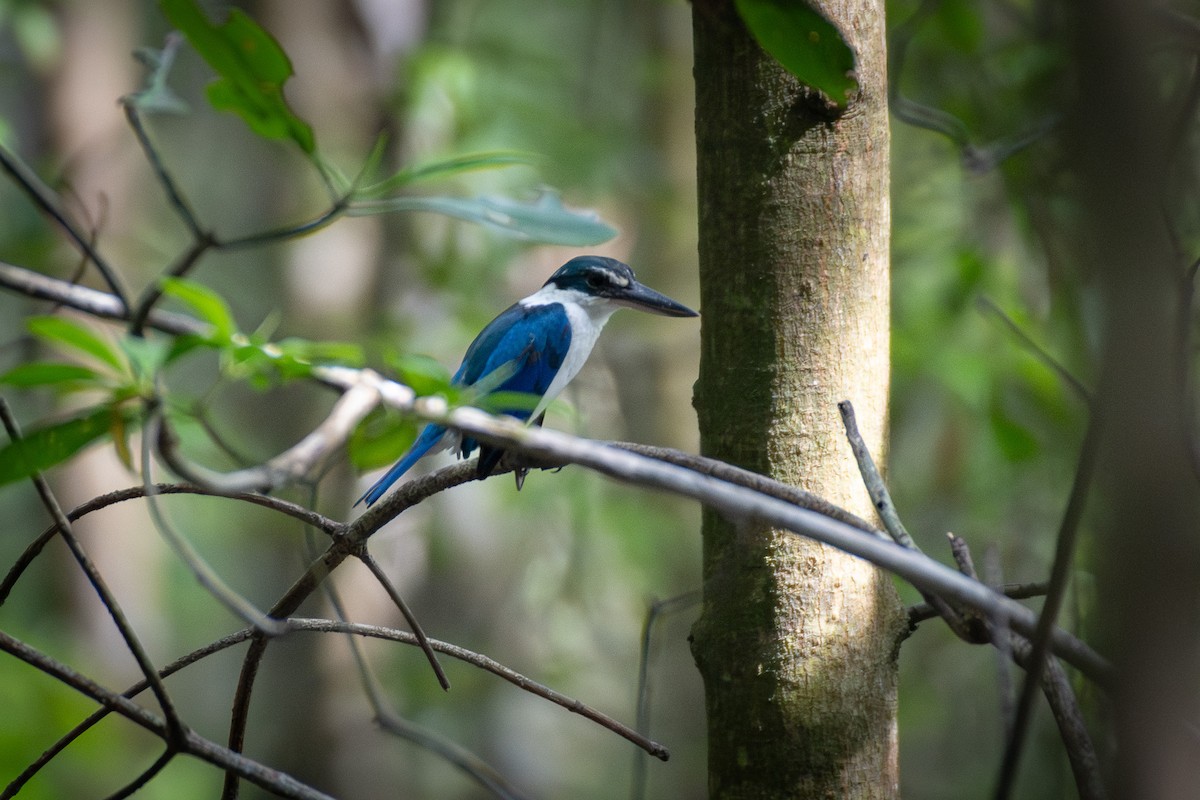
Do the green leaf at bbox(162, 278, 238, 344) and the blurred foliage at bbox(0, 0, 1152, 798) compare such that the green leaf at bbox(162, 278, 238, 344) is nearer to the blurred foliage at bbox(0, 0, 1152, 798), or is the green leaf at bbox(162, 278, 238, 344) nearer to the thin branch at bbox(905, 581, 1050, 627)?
the thin branch at bbox(905, 581, 1050, 627)

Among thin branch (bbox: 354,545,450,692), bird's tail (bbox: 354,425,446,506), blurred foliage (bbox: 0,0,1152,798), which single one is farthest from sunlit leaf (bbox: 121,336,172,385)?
blurred foliage (bbox: 0,0,1152,798)

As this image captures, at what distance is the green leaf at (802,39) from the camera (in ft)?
2.86

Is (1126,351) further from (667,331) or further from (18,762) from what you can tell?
(667,331)

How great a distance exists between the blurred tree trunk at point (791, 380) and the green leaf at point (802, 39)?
24 cm

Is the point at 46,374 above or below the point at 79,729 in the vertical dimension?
above

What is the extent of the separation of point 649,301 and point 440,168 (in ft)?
4.85

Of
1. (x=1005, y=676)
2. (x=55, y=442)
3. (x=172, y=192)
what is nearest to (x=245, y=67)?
(x=172, y=192)

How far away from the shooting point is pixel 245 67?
86 centimetres

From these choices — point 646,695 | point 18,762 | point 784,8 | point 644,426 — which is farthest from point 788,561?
point 644,426

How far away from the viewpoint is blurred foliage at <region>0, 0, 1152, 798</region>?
3.59 metres

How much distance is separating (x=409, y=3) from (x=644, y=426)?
8.40 ft

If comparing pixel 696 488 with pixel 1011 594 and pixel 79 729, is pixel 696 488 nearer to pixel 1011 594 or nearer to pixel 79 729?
pixel 1011 594

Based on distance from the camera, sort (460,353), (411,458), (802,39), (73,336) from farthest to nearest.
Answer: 1. (460,353)
2. (411,458)
3. (802,39)
4. (73,336)

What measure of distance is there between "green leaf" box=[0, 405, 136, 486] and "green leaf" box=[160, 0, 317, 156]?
31cm
